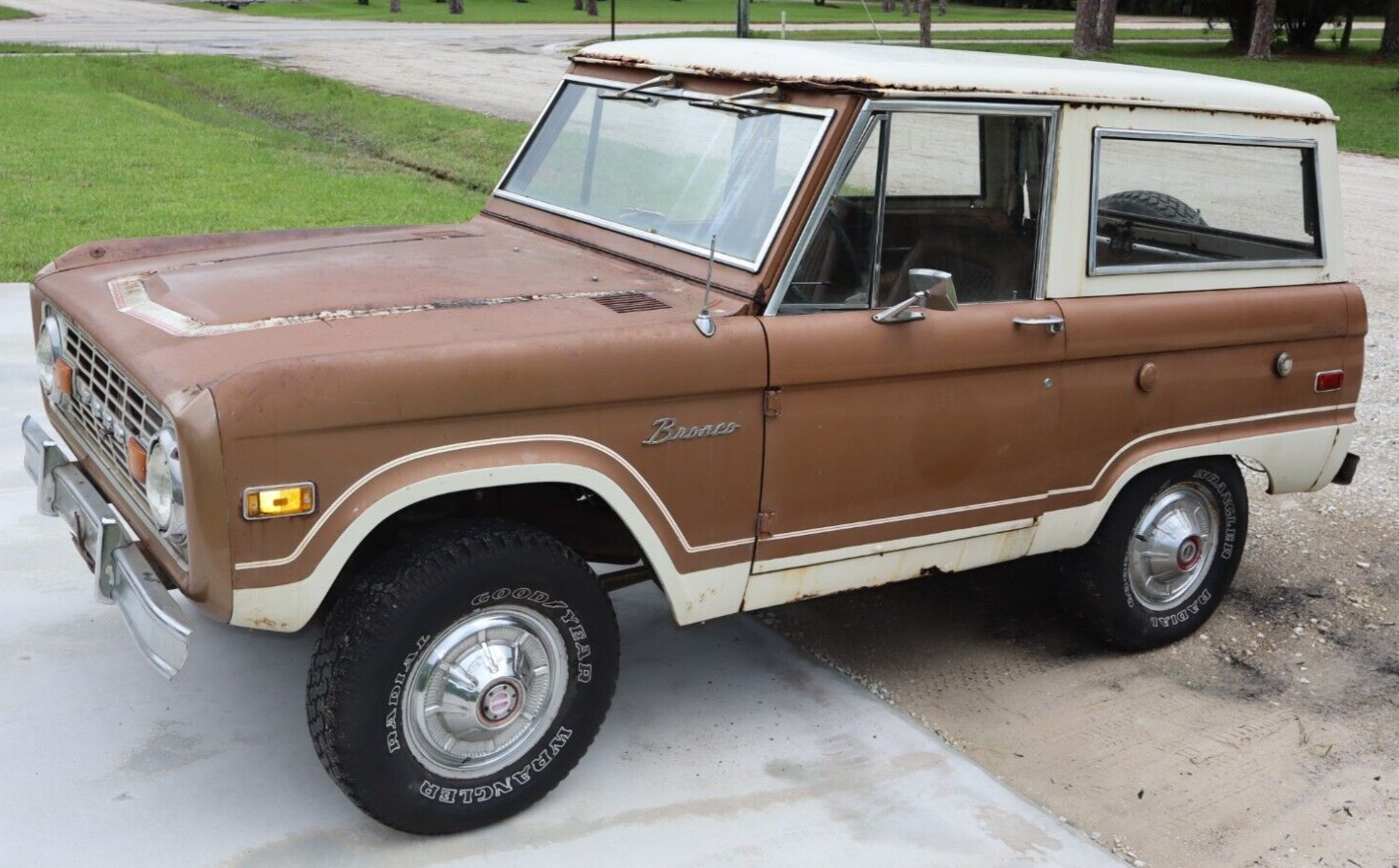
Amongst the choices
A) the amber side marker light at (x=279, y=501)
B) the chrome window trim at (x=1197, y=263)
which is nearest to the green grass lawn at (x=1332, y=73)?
the chrome window trim at (x=1197, y=263)

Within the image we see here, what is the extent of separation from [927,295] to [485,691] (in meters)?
1.51

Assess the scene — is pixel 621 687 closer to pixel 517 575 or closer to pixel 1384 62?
pixel 517 575

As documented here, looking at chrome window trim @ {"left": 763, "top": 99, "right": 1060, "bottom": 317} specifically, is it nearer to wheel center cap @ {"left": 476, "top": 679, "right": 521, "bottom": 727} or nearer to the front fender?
the front fender

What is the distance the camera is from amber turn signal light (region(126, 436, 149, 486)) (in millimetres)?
3348

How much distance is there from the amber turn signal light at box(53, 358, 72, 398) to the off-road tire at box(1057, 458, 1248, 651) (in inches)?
121

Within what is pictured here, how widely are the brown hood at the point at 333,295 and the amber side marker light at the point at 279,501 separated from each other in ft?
0.87

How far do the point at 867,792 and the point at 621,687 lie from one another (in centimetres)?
Answer: 87

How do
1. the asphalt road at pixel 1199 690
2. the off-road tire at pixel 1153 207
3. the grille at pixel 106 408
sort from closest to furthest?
the grille at pixel 106 408 < the asphalt road at pixel 1199 690 < the off-road tire at pixel 1153 207

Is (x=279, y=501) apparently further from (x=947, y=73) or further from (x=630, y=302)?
(x=947, y=73)

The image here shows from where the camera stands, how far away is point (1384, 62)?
2994 cm

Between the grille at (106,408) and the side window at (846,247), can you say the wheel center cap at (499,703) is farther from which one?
the side window at (846,247)

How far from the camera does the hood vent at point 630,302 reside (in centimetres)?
372

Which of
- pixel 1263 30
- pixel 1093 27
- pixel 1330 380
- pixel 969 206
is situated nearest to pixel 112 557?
pixel 969 206

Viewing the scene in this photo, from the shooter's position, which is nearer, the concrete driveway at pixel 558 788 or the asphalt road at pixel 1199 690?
the concrete driveway at pixel 558 788
